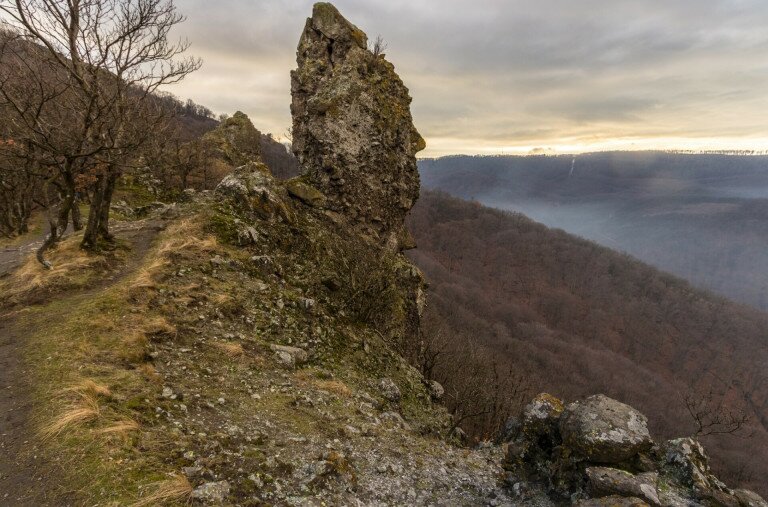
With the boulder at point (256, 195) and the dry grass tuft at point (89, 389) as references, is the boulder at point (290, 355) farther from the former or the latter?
the boulder at point (256, 195)

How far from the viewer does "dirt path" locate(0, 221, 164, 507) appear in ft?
20.2

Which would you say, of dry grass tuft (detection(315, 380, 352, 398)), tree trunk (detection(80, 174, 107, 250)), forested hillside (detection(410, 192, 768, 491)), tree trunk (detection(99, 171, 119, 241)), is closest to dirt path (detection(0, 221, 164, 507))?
tree trunk (detection(80, 174, 107, 250))

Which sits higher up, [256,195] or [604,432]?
[256,195]

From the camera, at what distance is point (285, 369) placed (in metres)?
12.6

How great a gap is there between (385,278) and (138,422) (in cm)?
1537

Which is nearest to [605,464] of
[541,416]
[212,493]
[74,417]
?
[541,416]

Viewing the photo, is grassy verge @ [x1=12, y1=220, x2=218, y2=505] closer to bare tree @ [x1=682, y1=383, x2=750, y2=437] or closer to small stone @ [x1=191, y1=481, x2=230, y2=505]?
small stone @ [x1=191, y1=481, x2=230, y2=505]

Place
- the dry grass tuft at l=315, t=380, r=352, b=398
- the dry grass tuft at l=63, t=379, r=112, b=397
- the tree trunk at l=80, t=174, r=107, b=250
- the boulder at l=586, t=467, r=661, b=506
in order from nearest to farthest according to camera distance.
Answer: the boulder at l=586, t=467, r=661, b=506
the dry grass tuft at l=63, t=379, r=112, b=397
the dry grass tuft at l=315, t=380, r=352, b=398
the tree trunk at l=80, t=174, r=107, b=250

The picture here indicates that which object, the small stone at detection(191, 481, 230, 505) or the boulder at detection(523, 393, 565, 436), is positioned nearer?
the small stone at detection(191, 481, 230, 505)

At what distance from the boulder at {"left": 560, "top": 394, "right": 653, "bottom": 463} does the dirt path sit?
31.3 ft

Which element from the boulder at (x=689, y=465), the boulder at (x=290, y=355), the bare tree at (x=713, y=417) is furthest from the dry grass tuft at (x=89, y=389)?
the bare tree at (x=713, y=417)

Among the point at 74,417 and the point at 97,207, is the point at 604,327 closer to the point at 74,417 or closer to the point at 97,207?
the point at 97,207

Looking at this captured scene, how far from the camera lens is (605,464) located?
839cm

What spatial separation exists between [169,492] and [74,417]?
2765 millimetres
